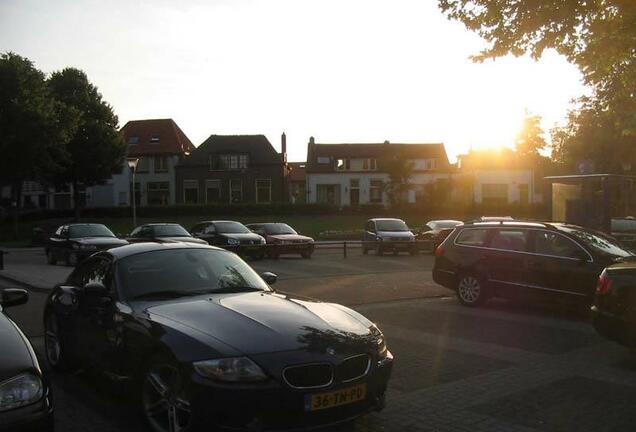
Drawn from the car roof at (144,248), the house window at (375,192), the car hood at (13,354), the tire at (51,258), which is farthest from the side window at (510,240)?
the house window at (375,192)

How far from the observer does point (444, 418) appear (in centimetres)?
509

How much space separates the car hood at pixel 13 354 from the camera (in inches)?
139

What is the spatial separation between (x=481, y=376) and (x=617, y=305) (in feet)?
6.33

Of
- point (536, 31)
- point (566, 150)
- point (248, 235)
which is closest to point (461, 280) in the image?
point (536, 31)

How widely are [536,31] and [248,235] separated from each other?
581 inches

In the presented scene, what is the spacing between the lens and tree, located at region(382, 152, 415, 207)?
54.7 meters

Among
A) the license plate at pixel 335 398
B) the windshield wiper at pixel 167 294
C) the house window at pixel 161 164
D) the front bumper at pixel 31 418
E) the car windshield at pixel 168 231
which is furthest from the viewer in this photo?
the house window at pixel 161 164

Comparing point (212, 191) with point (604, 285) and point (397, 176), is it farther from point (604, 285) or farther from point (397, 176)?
point (604, 285)

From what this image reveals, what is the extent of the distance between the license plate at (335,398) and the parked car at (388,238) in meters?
21.0

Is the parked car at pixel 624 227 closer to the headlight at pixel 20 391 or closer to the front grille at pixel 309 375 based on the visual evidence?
the front grille at pixel 309 375

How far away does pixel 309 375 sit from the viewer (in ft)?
13.8

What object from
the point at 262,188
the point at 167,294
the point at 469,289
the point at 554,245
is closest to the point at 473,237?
the point at 469,289

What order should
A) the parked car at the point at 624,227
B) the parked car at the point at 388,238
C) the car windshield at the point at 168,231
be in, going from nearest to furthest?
the parked car at the point at 624,227
the car windshield at the point at 168,231
the parked car at the point at 388,238

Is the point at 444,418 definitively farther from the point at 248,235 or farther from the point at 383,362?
the point at 248,235
